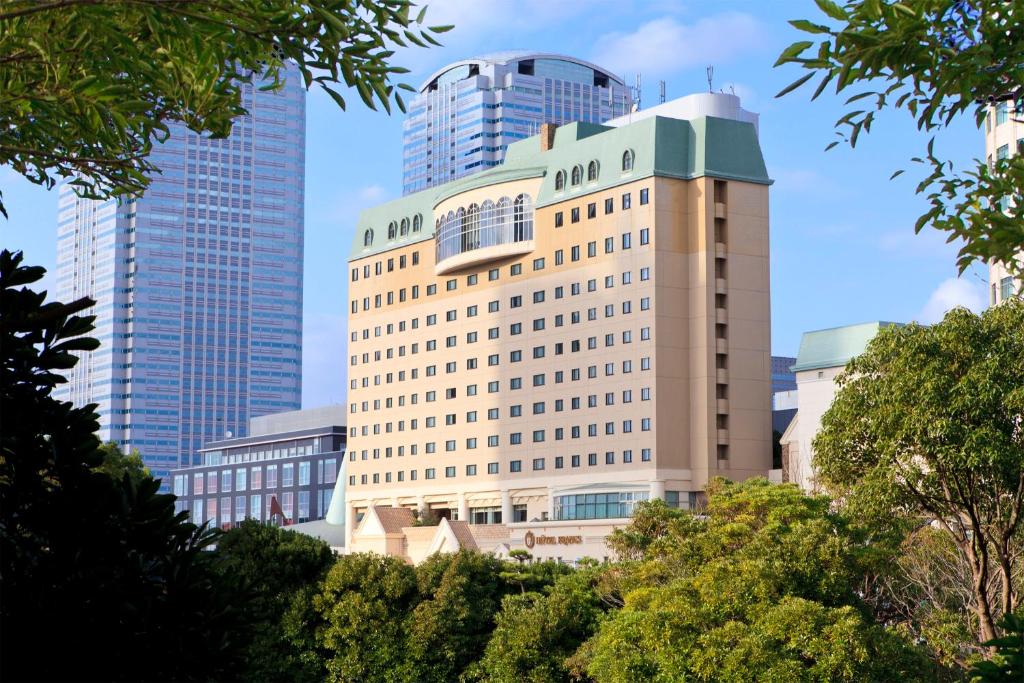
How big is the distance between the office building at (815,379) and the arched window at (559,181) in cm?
2621

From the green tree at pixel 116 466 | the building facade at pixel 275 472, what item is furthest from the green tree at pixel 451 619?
the building facade at pixel 275 472

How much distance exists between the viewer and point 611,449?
103 m

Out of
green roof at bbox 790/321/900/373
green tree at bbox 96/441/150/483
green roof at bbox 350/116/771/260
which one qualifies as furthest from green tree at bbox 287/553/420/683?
green roof at bbox 350/116/771/260

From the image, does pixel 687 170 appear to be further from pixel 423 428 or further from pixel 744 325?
pixel 423 428

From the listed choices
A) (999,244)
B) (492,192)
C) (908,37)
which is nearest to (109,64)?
(908,37)

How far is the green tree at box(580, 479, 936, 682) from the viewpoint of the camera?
34938 mm

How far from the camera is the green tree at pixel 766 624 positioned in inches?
1375

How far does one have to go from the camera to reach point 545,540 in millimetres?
99188

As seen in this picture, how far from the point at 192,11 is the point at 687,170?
96.7 meters

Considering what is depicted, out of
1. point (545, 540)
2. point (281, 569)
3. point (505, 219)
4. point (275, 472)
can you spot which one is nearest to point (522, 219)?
point (505, 219)

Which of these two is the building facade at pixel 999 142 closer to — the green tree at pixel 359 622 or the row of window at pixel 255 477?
the green tree at pixel 359 622

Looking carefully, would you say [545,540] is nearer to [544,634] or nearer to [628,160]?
[628,160]

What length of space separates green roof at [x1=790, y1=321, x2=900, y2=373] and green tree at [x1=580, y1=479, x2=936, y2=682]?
2050 inches

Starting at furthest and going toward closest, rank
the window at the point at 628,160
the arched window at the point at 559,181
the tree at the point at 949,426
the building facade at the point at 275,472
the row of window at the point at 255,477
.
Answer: the row of window at the point at 255,477 < the building facade at the point at 275,472 < the arched window at the point at 559,181 < the window at the point at 628,160 < the tree at the point at 949,426
